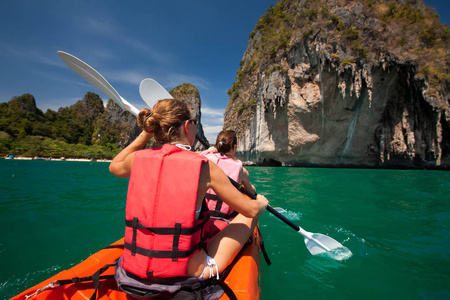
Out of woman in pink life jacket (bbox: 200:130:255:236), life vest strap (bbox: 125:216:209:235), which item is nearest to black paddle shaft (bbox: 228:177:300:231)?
woman in pink life jacket (bbox: 200:130:255:236)

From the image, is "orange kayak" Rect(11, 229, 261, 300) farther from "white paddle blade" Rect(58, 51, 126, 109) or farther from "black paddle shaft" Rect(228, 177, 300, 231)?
"white paddle blade" Rect(58, 51, 126, 109)

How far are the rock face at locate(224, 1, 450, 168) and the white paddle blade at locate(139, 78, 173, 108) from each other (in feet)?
60.0

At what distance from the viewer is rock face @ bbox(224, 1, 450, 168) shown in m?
16.3

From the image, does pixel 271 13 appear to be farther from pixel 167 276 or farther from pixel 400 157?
pixel 167 276

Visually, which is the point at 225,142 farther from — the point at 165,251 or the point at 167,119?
the point at 165,251

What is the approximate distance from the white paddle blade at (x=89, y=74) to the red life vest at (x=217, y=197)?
6.73 feet

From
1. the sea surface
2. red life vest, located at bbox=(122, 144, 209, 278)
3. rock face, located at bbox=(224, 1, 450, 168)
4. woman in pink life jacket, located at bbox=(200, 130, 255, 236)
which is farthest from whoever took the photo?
rock face, located at bbox=(224, 1, 450, 168)

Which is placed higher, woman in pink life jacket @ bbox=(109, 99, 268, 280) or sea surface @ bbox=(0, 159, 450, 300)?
woman in pink life jacket @ bbox=(109, 99, 268, 280)

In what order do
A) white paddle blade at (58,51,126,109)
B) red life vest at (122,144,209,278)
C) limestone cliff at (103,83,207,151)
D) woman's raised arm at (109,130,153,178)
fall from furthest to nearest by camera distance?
limestone cliff at (103,83,207,151) < white paddle blade at (58,51,126,109) < woman's raised arm at (109,130,153,178) < red life vest at (122,144,209,278)

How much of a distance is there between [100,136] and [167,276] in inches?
3443

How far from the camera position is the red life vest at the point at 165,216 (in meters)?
1.04

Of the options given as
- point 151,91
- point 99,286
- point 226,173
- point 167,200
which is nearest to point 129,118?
point 151,91

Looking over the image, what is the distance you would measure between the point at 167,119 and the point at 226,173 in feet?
3.47

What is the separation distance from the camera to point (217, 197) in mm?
1918
